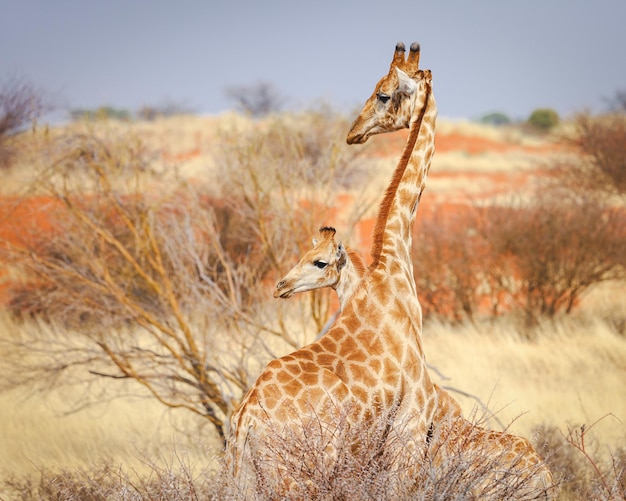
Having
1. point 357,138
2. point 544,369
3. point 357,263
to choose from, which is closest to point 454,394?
point 544,369

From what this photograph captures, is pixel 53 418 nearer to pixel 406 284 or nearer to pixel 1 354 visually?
pixel 1 354

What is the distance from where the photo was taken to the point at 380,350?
4.07 metres

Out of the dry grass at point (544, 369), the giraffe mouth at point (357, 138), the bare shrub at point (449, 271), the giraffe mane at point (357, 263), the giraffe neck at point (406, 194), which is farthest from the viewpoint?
the bare shrub at point (449, 271)

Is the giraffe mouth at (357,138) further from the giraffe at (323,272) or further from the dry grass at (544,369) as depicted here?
the dry grass at (544,369)

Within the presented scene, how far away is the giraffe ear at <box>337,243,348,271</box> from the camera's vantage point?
4289mm

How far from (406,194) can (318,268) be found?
29.0 inches

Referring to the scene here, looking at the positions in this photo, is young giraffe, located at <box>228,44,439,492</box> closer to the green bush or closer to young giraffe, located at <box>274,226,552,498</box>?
young giraffe, located at <box>274,226,552,498</box>

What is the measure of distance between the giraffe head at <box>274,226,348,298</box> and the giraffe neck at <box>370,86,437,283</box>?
250mm

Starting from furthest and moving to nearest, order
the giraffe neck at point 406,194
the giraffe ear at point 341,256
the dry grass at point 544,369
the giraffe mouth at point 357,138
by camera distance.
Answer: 1. the dry grass at point 544,369
2. the giraffe mouth at point 357,138
3. the giraffe neck at point 406,194
4. the giraffe ear at point 341,256

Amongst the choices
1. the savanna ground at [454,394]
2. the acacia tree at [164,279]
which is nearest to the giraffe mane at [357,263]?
the savanna ground at [454,394]

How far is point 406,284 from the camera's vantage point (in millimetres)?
A: 4297

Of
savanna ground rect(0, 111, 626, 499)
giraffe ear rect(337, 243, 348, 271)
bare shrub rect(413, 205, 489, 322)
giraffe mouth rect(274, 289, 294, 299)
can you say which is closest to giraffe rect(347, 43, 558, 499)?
giraffe ear rect(337, 243, 348, 271)

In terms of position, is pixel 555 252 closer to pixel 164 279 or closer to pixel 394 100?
pixel 164 279

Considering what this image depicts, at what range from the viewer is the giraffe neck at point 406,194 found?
4.40 m
